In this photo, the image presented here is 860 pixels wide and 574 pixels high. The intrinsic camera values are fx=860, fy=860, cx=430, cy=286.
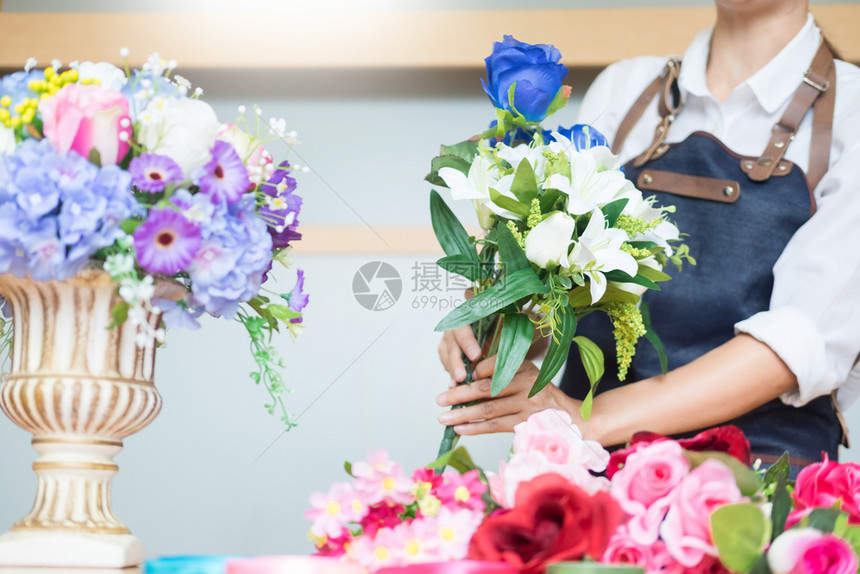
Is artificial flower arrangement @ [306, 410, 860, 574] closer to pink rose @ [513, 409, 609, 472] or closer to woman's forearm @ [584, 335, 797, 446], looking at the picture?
pink rose @ [513, 409, 609, 472]

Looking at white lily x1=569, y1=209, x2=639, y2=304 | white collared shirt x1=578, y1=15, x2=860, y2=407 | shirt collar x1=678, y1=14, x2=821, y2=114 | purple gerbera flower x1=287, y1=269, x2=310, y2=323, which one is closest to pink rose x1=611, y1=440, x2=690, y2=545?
white lily x1=569, y1=209, x2=639, y2=304

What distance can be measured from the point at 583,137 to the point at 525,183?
0.12m

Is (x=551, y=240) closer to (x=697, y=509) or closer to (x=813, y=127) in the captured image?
(x=697, y=509)

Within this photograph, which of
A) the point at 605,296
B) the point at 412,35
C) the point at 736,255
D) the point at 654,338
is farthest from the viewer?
the point at 412,35

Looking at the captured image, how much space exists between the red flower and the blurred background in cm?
29

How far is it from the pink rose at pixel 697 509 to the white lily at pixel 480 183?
34cm

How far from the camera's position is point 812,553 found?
46cm

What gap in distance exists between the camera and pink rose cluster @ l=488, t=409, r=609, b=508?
21.7 inches

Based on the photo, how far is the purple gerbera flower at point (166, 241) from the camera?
2.00 ft

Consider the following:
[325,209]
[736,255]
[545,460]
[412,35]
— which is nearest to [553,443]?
[545,460]

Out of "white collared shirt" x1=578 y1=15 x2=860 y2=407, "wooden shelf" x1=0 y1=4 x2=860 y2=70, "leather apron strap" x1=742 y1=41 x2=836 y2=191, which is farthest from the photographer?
"wooden shelf" x1=0 y1=4 x2=860 y2=70

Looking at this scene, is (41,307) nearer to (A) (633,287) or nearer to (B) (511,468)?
(B) (511,468)

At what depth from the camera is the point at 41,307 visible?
0.67 metres

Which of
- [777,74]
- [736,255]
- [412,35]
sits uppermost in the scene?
[412,35]
